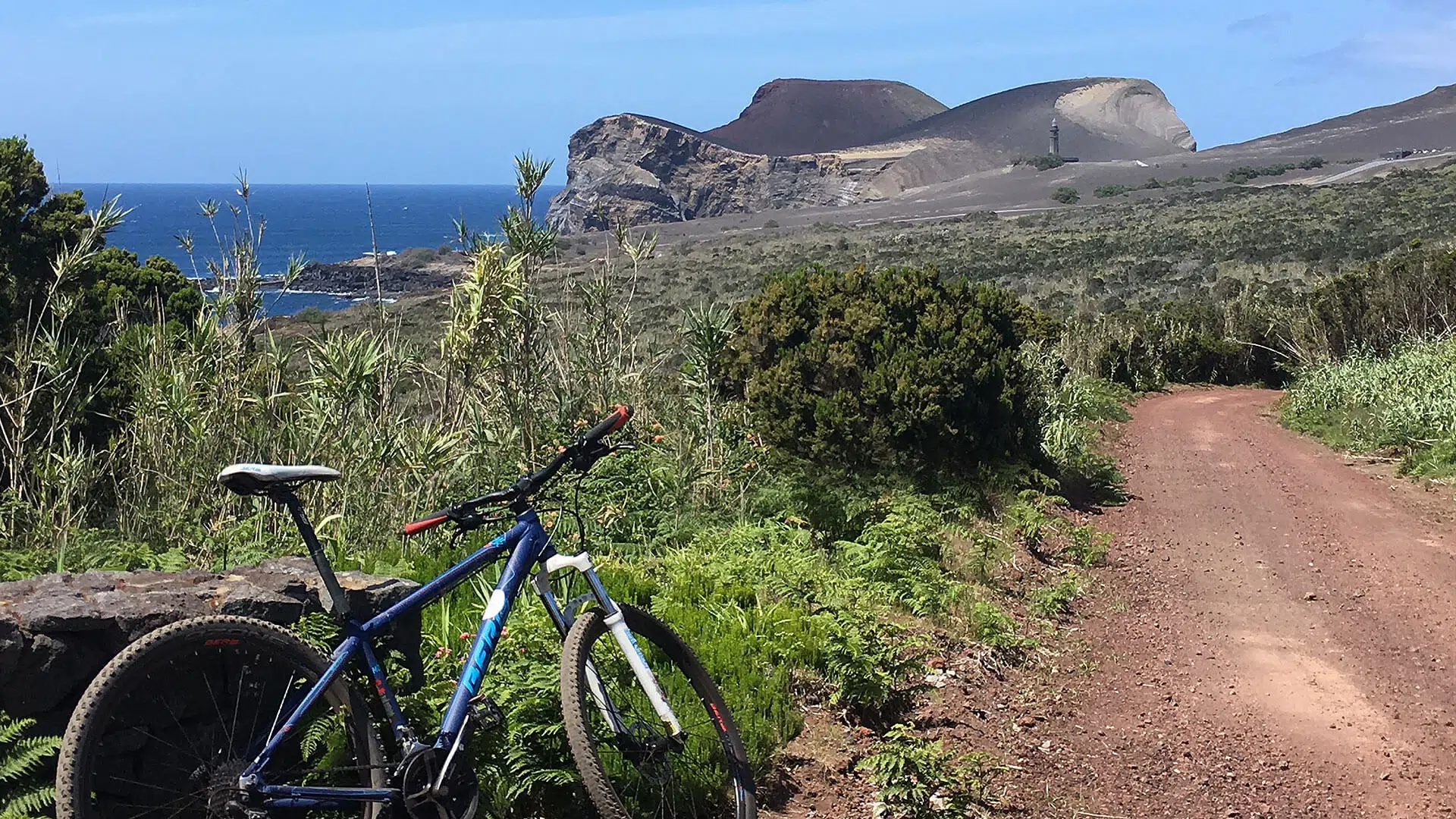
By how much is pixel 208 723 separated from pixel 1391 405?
12.4 meters

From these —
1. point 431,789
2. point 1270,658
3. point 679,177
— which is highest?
point 679,177

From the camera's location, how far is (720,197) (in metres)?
141

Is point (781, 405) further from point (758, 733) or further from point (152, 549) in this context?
point (758, 733)

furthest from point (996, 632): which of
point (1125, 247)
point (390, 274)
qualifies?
point (390, 274)

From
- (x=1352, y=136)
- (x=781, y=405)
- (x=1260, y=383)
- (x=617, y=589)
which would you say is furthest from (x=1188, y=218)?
(x=1352, y=136)

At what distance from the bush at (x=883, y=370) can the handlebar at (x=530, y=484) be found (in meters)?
5.41

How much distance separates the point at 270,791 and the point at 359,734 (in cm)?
25

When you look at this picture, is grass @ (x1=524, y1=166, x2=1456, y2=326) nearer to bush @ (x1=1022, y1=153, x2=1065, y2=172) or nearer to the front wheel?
the front wheel

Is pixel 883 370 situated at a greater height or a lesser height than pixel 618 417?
lesser

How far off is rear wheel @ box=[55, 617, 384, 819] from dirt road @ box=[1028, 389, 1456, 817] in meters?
2.50

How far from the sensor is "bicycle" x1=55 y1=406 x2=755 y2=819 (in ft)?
9.18

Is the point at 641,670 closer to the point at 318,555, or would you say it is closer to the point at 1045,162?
the point at 318,555

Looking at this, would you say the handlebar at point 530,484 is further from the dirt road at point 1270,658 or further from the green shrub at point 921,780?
the dirt road at point 1270,658

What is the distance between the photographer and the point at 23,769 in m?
2.82
